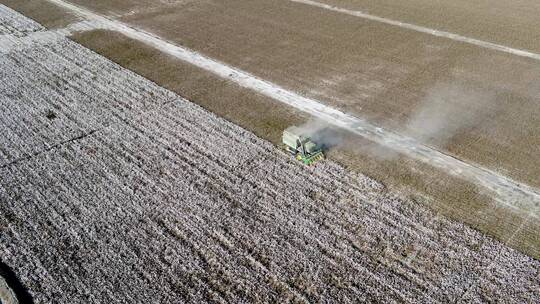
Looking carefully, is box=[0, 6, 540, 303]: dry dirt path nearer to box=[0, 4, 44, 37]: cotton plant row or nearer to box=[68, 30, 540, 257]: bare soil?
box=[68, 30, 540, 257]: bare soil

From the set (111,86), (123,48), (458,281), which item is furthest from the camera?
(123,48)

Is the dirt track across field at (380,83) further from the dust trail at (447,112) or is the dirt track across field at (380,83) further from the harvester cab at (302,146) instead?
the harvester cab at (302,146)

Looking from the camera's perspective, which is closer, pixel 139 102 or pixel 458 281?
pixel 458 281

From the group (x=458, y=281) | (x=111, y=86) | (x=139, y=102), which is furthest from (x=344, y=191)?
(x=111, y=86)

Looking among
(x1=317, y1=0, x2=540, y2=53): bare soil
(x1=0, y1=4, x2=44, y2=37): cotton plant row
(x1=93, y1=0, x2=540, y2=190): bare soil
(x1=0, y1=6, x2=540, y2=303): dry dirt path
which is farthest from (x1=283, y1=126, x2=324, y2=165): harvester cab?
(x1=0, y1=4, x2=44, y2=37): cotton plant row

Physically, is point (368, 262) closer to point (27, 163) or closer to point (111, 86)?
point (27, 163)

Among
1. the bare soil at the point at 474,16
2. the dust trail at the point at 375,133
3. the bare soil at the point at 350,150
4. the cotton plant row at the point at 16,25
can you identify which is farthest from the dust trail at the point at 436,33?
the cotton plant row at the point at 16,25

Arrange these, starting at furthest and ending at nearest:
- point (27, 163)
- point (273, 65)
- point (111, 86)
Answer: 1. point (273, 65)
2. point (111, 86)
3. point (27, 163)

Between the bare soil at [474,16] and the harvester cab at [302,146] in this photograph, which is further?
the bare soil at [474,16]
